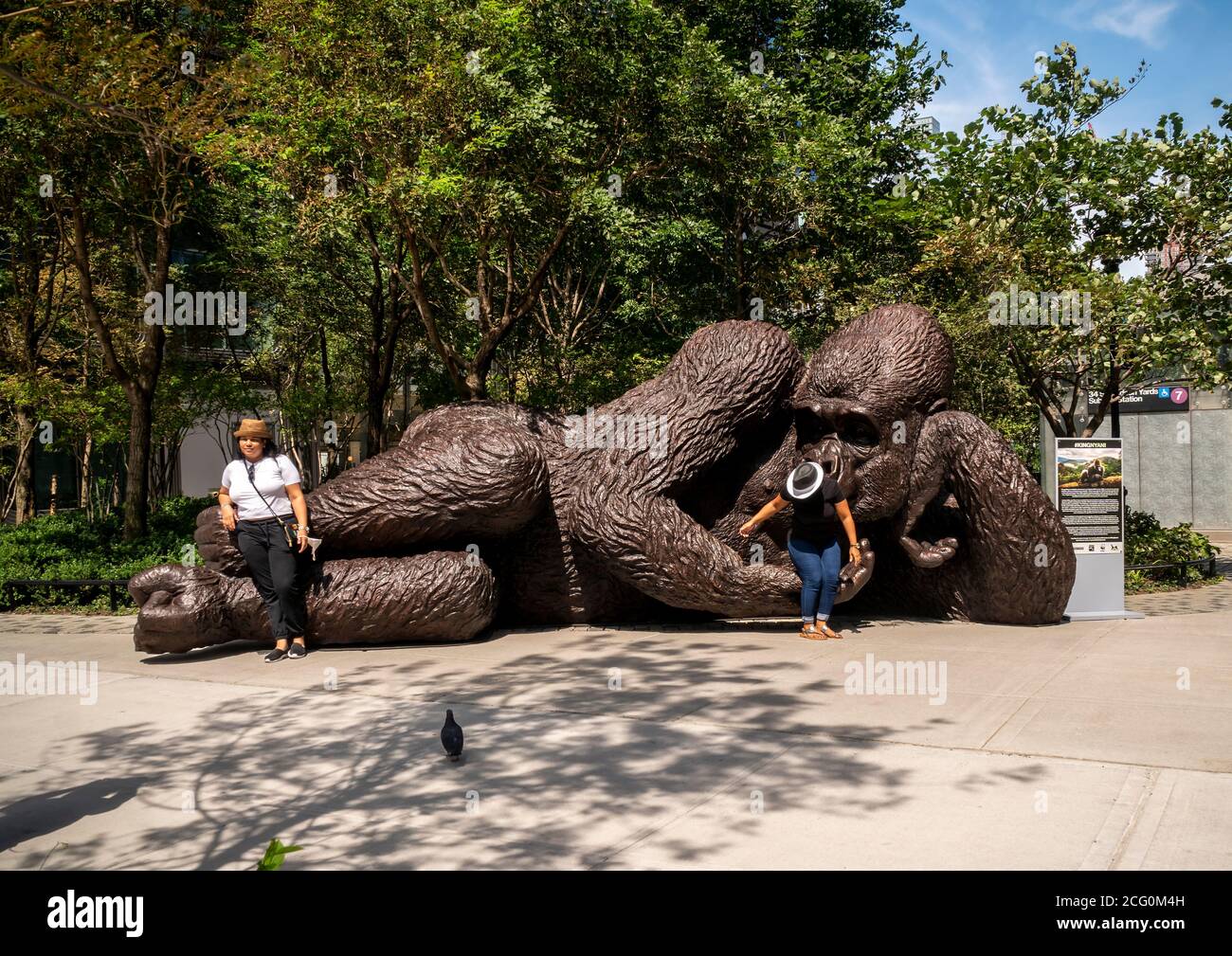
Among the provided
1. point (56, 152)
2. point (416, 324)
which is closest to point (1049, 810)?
point (56, 152)

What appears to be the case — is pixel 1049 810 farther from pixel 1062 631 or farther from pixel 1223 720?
pixel 1062 631

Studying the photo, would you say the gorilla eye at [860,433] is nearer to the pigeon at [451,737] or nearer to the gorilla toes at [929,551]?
the gorilla toes at [929,551]

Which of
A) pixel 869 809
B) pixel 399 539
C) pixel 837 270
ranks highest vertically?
pixel 837 270

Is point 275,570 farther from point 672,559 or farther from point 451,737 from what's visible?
point 451,737

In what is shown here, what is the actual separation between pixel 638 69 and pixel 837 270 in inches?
177

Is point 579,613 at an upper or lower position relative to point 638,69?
lower

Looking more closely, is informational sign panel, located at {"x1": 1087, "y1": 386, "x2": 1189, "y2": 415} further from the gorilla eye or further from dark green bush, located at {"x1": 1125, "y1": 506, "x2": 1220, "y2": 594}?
the gorilla eye

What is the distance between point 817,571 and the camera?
7.52 metres

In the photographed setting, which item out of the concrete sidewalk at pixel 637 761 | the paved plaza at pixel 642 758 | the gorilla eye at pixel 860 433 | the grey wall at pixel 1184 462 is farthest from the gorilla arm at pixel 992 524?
the grey wall at pixel 1184 462

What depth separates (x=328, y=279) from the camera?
17.3 meters

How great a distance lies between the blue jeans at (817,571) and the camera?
24.5 ft

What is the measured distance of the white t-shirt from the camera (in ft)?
23.4

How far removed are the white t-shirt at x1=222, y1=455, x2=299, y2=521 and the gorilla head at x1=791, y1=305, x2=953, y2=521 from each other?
386 centimetres

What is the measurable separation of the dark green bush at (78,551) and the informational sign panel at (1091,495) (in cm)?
840
